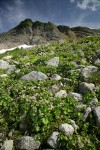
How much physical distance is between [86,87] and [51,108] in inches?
90.2

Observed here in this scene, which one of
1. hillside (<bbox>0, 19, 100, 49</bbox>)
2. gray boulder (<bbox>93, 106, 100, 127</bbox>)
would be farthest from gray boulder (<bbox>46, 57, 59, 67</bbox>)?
hillside (<bbox>0, 19, 100, 49</bbox>)

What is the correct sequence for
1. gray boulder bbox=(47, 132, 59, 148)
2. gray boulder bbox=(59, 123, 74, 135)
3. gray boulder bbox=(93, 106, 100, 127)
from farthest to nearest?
gray boulder bbox=(93, 106, 100, 127) < gray boulder bbox=(59, 123, 74, 135) < gray boulder bbox=(47, 132, 59, 148)

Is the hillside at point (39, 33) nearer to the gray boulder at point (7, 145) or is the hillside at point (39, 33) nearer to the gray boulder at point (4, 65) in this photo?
the gray boulder at point (4, 65)

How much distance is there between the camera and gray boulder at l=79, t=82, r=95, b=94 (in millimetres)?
13664

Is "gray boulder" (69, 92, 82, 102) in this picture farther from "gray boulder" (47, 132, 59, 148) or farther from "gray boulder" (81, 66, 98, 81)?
"gray boulder" (47, 132, 59, 148)

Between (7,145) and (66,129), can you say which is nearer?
(7,145)

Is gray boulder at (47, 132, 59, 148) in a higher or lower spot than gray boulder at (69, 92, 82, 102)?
lower

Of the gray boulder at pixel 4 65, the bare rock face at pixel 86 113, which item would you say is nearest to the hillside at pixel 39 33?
the gray boulder at pixel 4 65

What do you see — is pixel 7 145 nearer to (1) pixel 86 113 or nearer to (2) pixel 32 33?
(1) pixel 86 113

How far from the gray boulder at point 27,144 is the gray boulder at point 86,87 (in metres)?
3.71

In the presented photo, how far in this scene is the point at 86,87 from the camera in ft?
45.2

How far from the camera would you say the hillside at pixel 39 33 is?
97.5 m

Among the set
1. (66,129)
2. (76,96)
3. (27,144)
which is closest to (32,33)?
(76,96)

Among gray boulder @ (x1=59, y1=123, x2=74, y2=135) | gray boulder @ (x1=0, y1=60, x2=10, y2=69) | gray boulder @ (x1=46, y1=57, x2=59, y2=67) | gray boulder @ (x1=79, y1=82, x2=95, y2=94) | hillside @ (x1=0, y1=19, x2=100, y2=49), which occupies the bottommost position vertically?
hillside @ (x1=0, y1=19, x2=100, y2=49)
